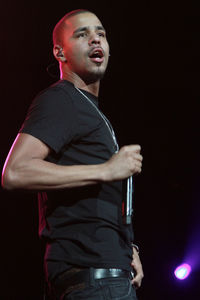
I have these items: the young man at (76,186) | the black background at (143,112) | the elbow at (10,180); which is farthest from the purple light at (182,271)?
the elbow at (10,180)

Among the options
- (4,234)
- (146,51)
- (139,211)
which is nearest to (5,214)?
(4,234)

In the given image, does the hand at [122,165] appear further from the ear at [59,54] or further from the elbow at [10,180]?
the ear at [59,54]

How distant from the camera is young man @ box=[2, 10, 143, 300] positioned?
155cm

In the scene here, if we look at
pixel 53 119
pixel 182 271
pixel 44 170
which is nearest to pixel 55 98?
pixel 53 119

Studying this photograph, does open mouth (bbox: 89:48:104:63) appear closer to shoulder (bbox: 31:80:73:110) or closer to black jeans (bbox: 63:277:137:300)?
shoulder (bbox: 31:80:73:110)

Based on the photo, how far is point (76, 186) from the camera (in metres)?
1.58

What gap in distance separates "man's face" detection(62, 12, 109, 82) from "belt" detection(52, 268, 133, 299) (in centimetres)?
91

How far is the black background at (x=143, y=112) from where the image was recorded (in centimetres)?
420

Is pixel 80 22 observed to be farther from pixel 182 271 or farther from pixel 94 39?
pixel 182 271

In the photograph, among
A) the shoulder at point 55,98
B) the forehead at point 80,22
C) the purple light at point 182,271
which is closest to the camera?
the shoulder at point 55,98

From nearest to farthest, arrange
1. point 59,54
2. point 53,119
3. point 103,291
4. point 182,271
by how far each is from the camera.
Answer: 1. point 103,291
2. point 53,119
3. point 59,54
4. point 182,271

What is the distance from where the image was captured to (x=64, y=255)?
5.21 feet

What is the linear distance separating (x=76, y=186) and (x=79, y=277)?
33cm

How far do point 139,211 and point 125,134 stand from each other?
2.96 ft
